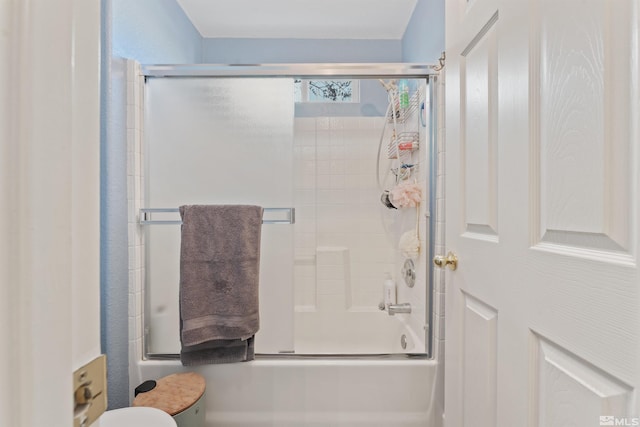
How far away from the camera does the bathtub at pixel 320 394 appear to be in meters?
1.46

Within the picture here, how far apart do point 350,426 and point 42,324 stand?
152 cm

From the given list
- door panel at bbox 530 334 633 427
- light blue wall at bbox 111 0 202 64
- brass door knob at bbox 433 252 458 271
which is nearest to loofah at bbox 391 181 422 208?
brass door knob at bbox 433 252 458 271

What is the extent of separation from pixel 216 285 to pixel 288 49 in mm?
1880

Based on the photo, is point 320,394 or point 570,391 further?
point 320,394

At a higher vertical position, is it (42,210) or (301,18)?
(301,18)

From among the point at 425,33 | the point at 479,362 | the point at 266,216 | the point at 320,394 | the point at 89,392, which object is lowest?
the point at 320,394

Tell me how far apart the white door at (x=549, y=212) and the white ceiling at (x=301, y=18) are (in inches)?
54.5

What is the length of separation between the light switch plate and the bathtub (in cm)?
122

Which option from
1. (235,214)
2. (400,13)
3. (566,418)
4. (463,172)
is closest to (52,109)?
(566,418)

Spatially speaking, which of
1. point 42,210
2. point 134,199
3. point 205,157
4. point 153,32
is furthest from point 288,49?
point 42,210

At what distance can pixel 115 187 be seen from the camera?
1.40 metres

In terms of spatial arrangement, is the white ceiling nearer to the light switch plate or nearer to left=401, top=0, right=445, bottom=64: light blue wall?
left=401, top=0, right=445, bottom=64: light blue wall

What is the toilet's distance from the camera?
1060mm

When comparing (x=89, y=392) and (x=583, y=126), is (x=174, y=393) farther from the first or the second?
(x=583, y=126)
